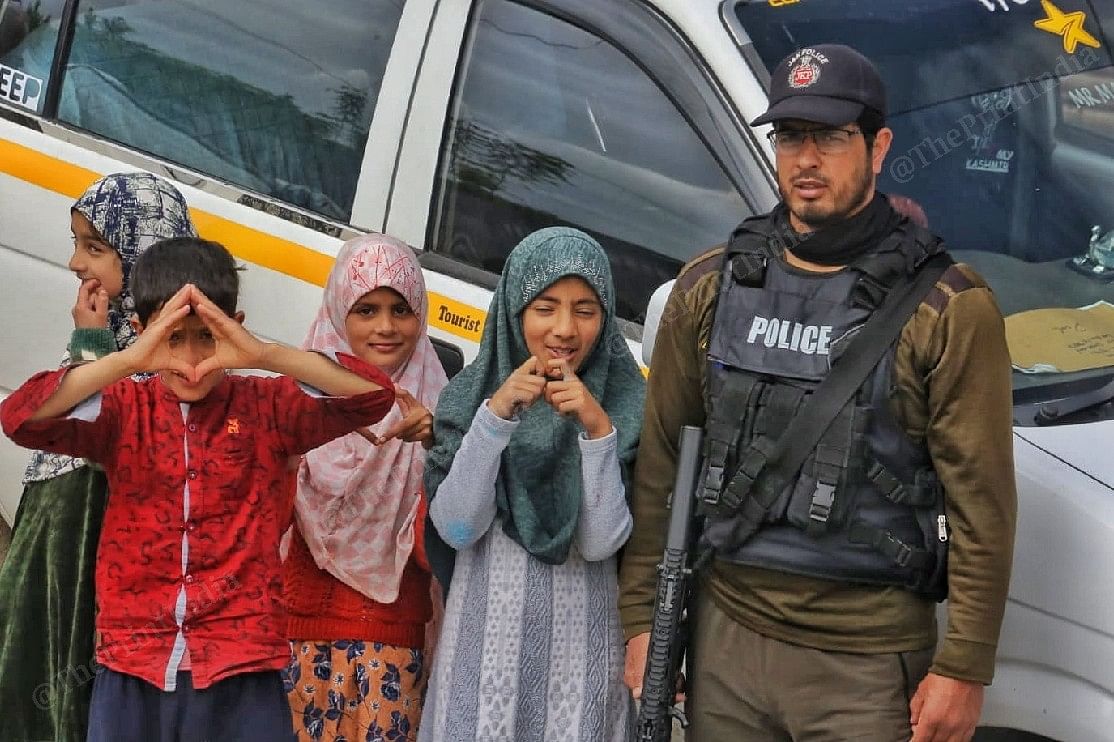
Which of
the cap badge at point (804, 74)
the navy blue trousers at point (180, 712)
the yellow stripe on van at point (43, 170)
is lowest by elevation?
the navy blue trousers at point (180, 712)

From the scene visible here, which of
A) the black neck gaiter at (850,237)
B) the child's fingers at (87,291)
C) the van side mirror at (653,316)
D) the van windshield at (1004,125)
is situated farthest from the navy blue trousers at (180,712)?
the van windshield at (1004,125)

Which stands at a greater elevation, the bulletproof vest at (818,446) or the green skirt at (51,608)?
the bulletproof vest at (818,446)

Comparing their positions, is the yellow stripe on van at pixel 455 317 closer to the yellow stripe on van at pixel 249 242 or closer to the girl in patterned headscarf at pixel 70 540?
the yellow stripe on van at pixel 249 242

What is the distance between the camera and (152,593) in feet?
10.9

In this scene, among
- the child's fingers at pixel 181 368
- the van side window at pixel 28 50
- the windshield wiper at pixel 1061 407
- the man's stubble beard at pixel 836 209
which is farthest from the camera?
the van side window at pixel 28 50

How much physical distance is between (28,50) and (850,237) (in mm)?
3000

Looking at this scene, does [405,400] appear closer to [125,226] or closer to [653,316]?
[653,316]

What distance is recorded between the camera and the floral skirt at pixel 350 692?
146 inches

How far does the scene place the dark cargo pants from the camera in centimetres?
300

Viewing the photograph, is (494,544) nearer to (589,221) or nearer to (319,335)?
(319,335)

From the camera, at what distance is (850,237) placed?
3012 millimetres

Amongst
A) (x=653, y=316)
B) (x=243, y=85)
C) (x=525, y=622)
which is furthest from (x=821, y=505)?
(x=243, y=85)

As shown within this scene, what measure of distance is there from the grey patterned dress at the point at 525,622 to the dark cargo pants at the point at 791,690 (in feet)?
0.82

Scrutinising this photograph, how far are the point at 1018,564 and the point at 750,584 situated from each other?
1.87 ft
